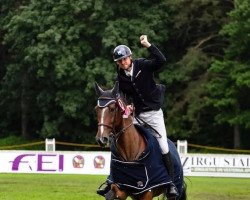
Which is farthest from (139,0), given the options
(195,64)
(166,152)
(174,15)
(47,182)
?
(166,152)

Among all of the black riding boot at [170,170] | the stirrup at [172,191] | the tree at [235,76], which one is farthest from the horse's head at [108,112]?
the tree at [235,76]

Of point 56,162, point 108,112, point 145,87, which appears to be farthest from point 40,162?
point 108,112

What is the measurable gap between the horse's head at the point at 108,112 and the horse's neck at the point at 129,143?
0.66 ft

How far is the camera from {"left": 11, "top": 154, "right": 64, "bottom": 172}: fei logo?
86.0ft

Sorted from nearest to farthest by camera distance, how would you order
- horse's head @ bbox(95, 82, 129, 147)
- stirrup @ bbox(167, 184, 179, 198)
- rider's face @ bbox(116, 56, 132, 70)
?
horse's head @ bbox(95, 82, 129, 147), rider's face @ bbox(116, 56, 132, 70), stirrup @ bbox(167, 184, 179, 198)

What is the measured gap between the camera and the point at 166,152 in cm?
1116

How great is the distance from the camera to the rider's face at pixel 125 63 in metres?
Answer: 10.6

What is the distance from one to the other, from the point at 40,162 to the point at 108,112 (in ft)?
55.0

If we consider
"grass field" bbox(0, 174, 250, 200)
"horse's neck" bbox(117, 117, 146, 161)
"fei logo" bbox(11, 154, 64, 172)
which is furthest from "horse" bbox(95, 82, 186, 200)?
"fei logo" bbox(11, 154, 64, 172)

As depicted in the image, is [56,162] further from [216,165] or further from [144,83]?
[144,83]

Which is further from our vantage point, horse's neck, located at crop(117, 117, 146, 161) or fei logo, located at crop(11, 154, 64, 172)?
fei logo, located at crop(11, 154, 64, 172)

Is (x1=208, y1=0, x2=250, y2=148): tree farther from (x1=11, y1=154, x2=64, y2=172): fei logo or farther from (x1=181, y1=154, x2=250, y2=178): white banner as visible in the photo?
(x1=11, y1=154, x2=64, y2=172): fei logo

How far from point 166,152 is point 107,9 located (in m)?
30.2

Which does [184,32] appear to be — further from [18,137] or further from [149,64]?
[149,64]
